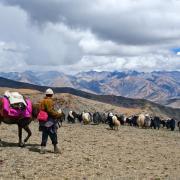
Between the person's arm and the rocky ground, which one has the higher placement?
the person's arm

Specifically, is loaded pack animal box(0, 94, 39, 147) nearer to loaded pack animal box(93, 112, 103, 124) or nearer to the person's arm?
the person's arm

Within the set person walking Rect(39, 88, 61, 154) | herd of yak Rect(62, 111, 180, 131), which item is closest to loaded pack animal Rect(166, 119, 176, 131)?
herd of yak Rect(62, 111, 180, 131)

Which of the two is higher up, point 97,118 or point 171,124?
point 97,118

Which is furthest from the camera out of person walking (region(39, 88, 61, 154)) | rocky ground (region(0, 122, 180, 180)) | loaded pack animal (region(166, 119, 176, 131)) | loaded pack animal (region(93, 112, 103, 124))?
loaded pack animal (region(166, 119, 176, 131))

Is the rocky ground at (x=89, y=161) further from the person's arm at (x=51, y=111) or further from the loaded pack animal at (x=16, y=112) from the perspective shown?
the person's arm at (x=51, y=111)

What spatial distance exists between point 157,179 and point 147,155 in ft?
15.2

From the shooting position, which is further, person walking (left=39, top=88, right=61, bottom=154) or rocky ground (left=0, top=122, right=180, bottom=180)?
person walking (left=39, top=88, right=61, bottom=154)

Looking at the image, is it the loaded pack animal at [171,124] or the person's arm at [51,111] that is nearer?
the person's arm at [51,111]

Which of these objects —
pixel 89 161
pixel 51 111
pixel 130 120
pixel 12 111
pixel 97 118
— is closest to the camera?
pixel 89 161

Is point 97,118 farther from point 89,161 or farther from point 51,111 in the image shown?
point 89,161

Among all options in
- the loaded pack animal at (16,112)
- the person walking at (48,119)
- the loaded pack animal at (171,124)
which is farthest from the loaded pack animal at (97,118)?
the person walking at (48,119)

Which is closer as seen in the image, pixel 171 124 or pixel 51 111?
pixel 51 111

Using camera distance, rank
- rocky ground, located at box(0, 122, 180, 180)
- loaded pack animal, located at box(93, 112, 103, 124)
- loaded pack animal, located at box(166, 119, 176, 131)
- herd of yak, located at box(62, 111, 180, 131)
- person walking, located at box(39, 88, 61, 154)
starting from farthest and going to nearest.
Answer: loaded pack animal, located at box(166, 119, 176, 131)
loaded pack animal, located at box(93, 112, 103, 124)
herd of yak, located at box(62, 111, 180, 131)
person walking, located at box(39, 88, 61, 154)
rocky ground, located at box(0, 122, 180, 180)

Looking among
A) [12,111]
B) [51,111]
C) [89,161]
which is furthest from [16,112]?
[89,161]
